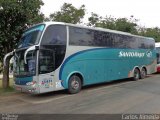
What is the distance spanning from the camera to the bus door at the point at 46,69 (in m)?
10.5

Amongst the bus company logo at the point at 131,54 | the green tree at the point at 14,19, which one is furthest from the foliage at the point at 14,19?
the bus company logo at the point at 131,54

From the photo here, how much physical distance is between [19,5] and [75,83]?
506 cm

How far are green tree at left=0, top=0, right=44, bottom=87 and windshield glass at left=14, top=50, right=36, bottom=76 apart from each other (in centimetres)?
165

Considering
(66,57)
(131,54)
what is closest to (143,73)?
(131,54)

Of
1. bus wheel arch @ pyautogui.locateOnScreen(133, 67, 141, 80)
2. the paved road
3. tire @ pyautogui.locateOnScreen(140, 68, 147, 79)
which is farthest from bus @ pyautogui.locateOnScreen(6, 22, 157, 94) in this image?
tire @ pyautogui.locateOnScreen(140, 68, 147, 79)

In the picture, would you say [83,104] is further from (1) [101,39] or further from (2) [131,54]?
(2) [131,54]

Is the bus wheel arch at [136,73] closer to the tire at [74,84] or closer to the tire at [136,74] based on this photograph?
the tire at [136,74]

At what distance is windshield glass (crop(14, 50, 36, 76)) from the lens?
10.4 metres

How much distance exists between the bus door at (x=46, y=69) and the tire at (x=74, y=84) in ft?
3.74

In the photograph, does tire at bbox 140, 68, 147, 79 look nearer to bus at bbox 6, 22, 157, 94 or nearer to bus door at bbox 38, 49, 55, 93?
bus at bbox 6, 22, 157, 94

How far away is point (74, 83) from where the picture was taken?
472 inches

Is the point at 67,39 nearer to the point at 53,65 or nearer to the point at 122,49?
the point at 53,65

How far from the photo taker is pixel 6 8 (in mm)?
12227

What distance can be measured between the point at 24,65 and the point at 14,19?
10.8ft
